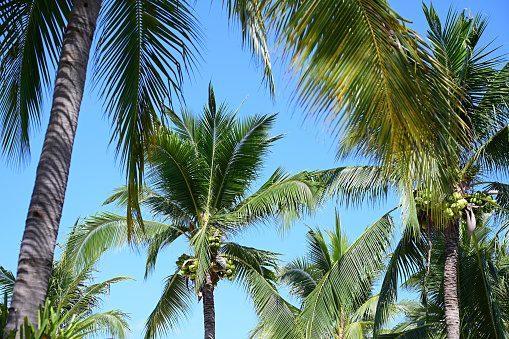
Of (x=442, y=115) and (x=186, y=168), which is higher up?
(x=186, y=168)

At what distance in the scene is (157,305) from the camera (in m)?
13.6

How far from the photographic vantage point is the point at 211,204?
13.7m

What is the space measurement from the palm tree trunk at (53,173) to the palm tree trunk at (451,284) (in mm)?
8995

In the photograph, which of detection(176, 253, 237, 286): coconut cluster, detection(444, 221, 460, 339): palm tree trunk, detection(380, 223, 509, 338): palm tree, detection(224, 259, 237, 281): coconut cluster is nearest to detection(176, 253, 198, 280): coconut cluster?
detection(176, 253, 237, 286): coconut cluster

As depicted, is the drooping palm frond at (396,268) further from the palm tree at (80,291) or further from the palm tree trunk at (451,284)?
the palm tree at (80,291)

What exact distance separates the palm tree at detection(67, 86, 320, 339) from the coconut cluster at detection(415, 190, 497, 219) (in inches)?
88.3

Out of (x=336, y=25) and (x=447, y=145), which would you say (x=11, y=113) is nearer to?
(x=336, y=25)

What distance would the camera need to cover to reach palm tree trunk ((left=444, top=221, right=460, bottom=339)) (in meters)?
11.3

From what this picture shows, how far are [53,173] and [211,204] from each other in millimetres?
9573

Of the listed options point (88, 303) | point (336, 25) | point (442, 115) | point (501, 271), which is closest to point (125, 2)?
point (336, 25)

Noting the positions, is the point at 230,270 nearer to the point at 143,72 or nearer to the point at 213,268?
the point at 213,268

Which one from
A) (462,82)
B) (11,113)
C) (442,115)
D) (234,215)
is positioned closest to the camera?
(442,115)

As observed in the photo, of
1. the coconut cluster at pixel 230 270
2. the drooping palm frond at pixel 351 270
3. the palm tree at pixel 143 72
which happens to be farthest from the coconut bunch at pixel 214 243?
the palm tree at pixel 143 72

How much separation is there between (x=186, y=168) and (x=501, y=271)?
943 centimetres
